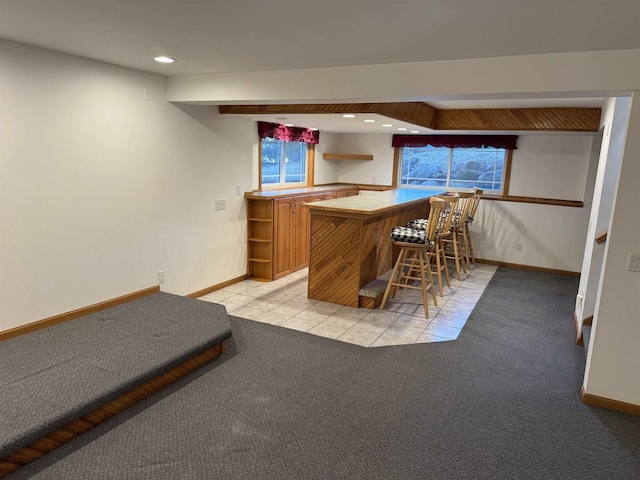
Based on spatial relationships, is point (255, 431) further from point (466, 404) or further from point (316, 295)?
point (316, 295)

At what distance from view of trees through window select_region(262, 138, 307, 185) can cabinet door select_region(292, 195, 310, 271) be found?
0.62 meters

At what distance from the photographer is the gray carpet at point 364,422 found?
82.5 inches

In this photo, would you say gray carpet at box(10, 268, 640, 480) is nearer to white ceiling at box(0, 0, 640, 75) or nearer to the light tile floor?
the light tile floor

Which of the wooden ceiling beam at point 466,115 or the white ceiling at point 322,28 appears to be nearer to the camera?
the white ceiling at point 322,28

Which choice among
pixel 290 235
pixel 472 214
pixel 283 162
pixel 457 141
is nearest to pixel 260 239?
pixel 290 235

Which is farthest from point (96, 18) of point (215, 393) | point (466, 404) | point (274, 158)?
point (274, 158)

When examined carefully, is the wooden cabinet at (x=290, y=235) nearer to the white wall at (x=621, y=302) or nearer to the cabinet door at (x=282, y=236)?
the cabinet door at (x=282, y=236)

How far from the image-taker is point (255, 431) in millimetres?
2350

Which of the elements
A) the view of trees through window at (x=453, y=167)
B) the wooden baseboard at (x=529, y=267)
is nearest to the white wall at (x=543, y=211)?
the wooden baseboard at (x=529, y=267)

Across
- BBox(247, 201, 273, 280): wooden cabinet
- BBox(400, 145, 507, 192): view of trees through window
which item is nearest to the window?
BBox(247, 201, 273, 280): wooden cabinet

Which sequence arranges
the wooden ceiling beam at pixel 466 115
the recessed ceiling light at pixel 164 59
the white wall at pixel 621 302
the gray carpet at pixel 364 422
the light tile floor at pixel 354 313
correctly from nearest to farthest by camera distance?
the gray carpet at pixel 364 422 → the white wall at pixel 621 302 → the recessed ceiling light at pixel 164 59 → the light tile floor at pixel 354 313 → the wooden ceiling beam at pixel 466 115

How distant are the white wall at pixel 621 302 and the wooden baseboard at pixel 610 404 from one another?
3cm

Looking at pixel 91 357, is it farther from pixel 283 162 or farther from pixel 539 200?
pixel 539 200

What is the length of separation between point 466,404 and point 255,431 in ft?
4.38
